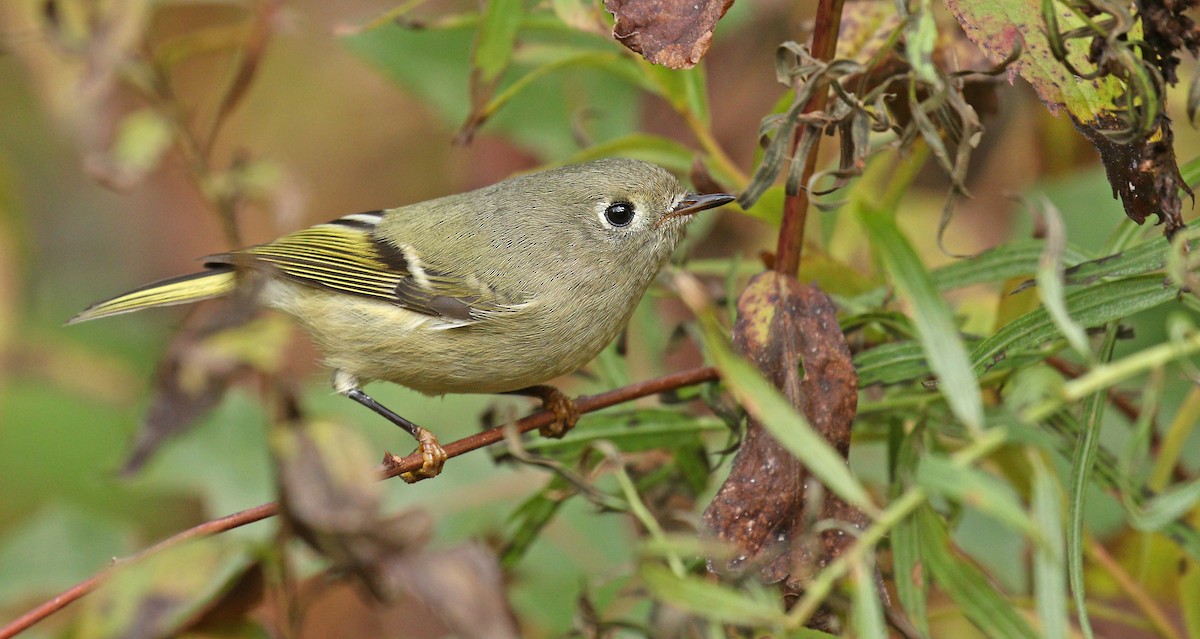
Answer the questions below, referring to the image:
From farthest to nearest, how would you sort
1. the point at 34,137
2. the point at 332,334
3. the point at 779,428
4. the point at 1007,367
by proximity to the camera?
the point at 34,137
the point at 332,334
the point at 1007,367
the point at 779,428

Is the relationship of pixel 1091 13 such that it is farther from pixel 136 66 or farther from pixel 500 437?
pixel 136 66

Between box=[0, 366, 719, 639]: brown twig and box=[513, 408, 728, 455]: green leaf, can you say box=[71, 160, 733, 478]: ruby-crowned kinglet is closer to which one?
box=[513, 408, 728, 455]: green leaf

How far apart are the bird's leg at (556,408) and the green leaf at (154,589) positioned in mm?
824

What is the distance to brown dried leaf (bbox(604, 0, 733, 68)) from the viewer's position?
1.44 metres

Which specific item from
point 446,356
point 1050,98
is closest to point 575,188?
point 446,356

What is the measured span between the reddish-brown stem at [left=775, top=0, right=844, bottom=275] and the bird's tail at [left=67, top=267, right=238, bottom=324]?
1.40 metres

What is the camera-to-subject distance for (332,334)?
8.63 ft

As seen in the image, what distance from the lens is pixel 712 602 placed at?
1118mm

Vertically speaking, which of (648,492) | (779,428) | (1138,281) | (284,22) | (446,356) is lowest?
(648,492)

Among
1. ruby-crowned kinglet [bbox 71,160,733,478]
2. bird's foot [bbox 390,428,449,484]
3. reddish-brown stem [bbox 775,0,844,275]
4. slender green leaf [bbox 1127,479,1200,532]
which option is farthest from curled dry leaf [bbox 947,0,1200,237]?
bird's foot [bbox 390,428,449,484]

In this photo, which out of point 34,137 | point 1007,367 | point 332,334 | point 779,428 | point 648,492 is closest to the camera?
point 779,428

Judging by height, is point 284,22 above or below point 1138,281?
above

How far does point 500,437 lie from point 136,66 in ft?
4.99

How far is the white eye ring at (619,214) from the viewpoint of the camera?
256cm
